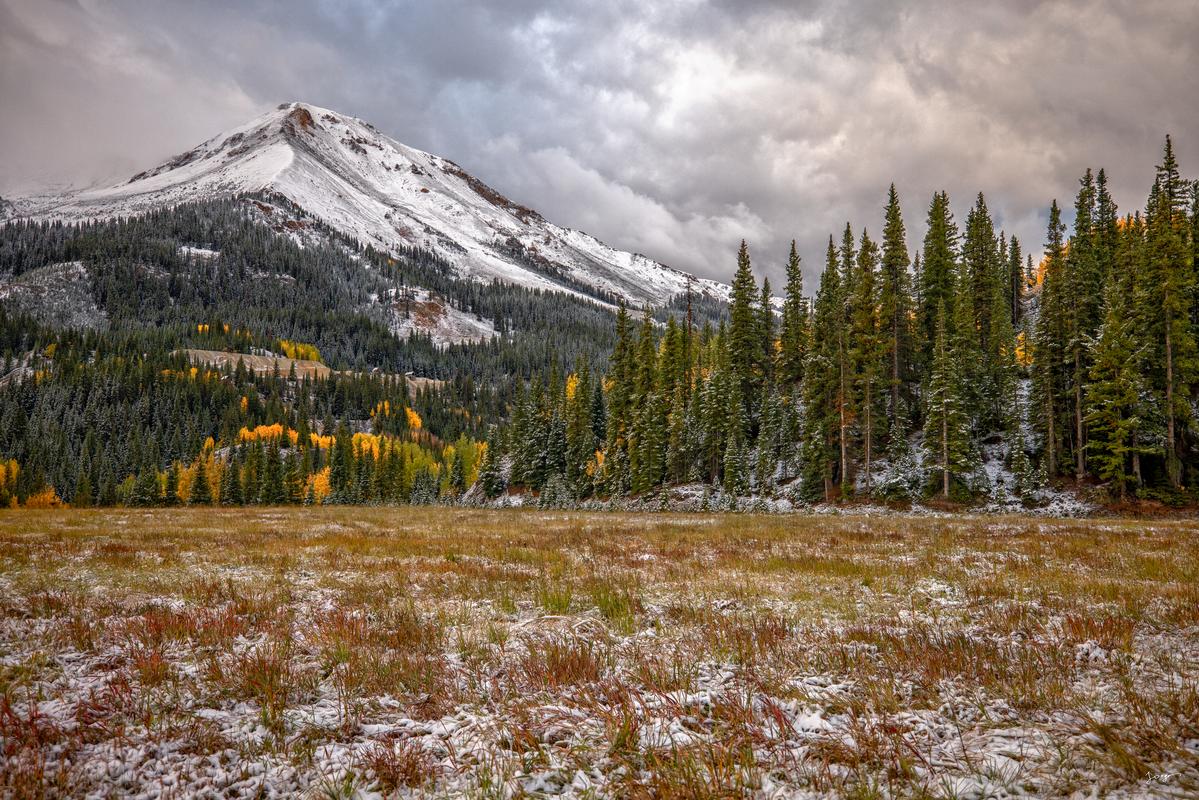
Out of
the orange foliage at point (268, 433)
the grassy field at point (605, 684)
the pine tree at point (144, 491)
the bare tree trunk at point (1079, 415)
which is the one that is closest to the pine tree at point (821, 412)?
the bare tree trunk at point (1079, 415)

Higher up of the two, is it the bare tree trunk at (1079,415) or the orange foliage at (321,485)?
the bare tree trunk at (1079,415)

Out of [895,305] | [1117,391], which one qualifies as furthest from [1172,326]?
[895,305]

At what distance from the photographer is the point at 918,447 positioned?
149ft

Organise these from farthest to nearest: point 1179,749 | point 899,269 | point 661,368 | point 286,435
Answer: point 286,435
point 661,368
point 899,269
point 1179,749

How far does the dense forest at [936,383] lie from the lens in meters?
36.5

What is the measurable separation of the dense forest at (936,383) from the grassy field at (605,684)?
3189 cm

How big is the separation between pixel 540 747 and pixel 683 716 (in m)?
1.38

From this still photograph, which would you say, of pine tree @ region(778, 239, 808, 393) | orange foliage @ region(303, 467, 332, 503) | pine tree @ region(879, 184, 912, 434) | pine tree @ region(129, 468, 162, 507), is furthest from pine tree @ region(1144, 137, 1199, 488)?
orange foliage @ region(303, 467, 332, 503)

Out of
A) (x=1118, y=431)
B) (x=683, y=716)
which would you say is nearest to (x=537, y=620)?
(x=683, y=716)

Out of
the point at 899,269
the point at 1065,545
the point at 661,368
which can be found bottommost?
the point at 1065,545

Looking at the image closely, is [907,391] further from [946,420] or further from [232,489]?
[232,489]

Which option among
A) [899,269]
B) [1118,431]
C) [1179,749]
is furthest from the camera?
[899,269]

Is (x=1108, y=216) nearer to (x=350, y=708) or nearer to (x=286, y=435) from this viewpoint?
(x=350, y=708)

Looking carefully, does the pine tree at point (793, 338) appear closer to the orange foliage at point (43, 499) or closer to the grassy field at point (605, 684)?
the grassy field at point (605, 684)
